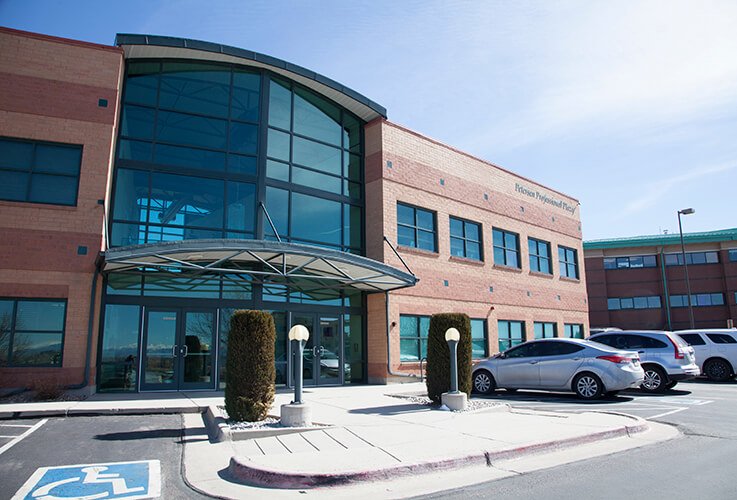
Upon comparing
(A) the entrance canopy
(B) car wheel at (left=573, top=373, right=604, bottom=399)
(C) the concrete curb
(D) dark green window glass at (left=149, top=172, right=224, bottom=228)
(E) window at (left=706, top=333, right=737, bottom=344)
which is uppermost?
(D) dark green window glass at (left=149, top=172, right=224, bottom=228)

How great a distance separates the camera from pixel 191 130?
1742 centimetres

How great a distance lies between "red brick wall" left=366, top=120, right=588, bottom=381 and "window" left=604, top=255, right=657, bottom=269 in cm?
2012

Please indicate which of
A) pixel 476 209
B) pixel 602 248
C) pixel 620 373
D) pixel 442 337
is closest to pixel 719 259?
pixel 602 248

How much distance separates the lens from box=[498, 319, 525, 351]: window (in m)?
24.3

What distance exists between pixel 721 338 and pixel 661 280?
29.3 m

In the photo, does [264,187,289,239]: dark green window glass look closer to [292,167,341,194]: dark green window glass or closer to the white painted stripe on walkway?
[292,167,341,194]: dark green window glass

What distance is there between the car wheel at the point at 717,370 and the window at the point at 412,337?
9.74 m

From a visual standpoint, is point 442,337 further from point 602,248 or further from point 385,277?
point 602,248

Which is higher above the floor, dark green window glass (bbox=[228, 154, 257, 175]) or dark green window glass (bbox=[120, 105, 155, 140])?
dark green window glass (bbox=[120, 105, 155, 140])

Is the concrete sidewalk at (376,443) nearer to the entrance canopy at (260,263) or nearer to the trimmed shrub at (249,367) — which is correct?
the trimmed shrub at (249,367)

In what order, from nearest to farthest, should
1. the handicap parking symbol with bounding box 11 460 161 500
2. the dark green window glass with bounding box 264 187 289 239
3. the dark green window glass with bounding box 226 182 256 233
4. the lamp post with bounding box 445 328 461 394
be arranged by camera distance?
the handicap parking symbol with bounding box 11 460 161 500
the lamp post with bounding box 445 328 461 394
the dark green window glass with bounding box 226 182 256 233
the dark green window glass with bounding box 264 187 289 239

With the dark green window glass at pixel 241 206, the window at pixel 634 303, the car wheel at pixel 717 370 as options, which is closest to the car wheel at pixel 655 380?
the car wheel at pixel 717 370

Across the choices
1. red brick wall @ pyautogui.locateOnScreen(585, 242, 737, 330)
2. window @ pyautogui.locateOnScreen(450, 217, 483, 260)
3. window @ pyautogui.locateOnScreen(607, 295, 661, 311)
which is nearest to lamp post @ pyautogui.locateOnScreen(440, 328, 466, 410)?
window @ pyautogui.locateOnScreen(450, 217, 483, 260)

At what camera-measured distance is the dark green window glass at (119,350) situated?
14898 millimetres
